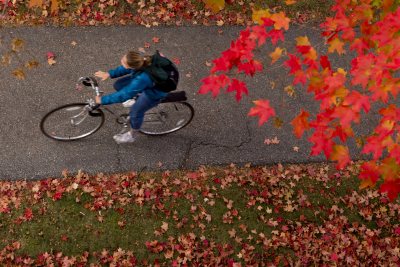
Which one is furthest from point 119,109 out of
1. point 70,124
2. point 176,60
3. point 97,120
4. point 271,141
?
point 271,141

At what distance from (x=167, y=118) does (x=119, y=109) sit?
3.17 ft

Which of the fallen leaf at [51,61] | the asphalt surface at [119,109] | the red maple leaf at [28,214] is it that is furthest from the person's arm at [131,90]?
the fallen leaf at [51,61]

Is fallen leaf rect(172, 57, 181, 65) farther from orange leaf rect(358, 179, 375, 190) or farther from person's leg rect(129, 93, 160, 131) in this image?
orange leaf rect(358, 179, 375, 190)

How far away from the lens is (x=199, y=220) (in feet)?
23.2

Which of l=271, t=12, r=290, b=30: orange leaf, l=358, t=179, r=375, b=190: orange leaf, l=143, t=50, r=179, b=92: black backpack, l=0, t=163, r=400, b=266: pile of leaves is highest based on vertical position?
l=271, t=12, r=290, b=30: orange leaf

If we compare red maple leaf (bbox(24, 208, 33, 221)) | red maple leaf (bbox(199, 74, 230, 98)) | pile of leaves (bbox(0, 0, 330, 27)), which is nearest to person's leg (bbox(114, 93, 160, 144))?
red maple leaf (bbox(199, 74, 230, 98))

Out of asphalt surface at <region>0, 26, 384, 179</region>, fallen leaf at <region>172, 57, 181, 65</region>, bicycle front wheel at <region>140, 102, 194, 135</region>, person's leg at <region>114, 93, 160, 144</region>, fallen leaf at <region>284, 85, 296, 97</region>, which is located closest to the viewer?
person's leg at <region>114, 93, 160, 144</region>

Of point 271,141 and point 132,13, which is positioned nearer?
point 271,141

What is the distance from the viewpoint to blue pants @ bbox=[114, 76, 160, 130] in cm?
653

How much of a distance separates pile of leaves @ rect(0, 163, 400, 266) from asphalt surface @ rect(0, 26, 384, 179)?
0.33 metres

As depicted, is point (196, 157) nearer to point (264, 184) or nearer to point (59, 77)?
point (264, 184)

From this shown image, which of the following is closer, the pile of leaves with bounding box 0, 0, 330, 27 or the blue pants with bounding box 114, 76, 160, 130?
the blue pants with bounding box 114, 76, 160, 130

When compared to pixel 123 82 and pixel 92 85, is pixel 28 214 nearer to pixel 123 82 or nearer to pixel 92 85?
pixel 92 85

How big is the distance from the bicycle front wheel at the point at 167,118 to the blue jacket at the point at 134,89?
40.6 inches
